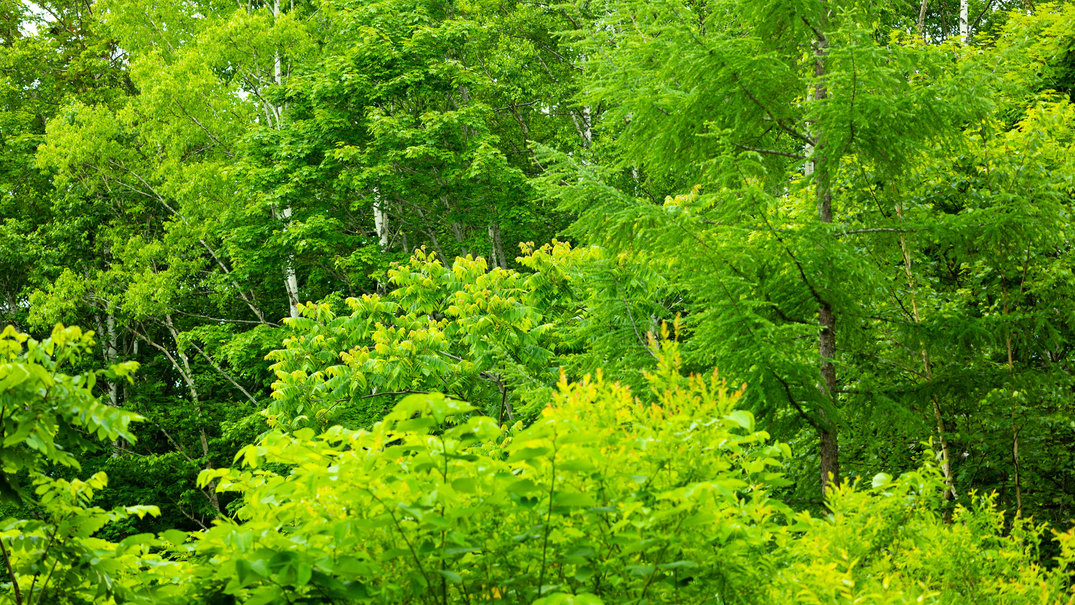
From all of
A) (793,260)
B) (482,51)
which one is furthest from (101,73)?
(793,260)

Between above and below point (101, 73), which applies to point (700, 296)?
below

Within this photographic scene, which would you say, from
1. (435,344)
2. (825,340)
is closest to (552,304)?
Answer: (435,344)

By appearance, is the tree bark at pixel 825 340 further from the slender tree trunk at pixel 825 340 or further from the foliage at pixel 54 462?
the foliage at pixel 54 462

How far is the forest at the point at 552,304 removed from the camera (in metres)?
2.33

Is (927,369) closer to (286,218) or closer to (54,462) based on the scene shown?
(54,462)

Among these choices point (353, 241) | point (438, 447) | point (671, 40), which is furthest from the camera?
point (353, 241)

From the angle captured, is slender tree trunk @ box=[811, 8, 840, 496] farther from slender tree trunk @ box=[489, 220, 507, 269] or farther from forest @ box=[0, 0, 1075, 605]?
slender tree trunk @ box=[489, 220, 507, 269]

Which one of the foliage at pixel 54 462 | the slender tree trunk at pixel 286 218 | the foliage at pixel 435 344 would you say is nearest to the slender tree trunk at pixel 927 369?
the foliage at pixel 435 344

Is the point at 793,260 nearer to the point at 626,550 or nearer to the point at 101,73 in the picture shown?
the point at 626,550

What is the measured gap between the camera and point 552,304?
31.2 feet

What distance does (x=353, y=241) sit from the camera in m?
14.5

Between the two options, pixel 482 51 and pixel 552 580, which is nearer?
pixel 552 580

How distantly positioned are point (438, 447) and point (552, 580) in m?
0.48

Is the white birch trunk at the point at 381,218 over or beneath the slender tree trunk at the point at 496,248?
over
